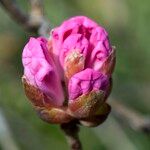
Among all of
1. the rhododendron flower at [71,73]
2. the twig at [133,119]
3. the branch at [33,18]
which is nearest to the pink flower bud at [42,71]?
the rhododendron flower at [71,73]

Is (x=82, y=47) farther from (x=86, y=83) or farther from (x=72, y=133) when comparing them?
(x=72, y=133)

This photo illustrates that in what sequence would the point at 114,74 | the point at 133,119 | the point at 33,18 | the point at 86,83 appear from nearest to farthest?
the point at 86,83, the point at 33,18, the point at 133,119, the point at 114,74

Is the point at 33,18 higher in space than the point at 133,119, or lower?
higher

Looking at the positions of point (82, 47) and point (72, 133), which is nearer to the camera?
point (82, 47)

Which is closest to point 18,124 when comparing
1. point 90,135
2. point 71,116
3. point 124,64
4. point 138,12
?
point 90,135

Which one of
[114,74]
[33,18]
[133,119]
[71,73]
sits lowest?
[114,74]

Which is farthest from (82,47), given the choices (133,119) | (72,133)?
(133,119)

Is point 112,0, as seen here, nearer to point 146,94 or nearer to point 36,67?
point 146,94

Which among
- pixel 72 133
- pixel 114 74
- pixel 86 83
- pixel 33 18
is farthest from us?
pixel 114 74

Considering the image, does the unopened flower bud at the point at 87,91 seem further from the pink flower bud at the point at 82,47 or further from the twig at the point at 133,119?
the twig at the point at 133,119
